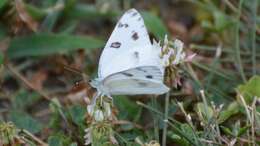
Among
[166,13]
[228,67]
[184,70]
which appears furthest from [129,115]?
[166,13]

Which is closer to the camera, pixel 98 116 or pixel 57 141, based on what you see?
pixel 98 116

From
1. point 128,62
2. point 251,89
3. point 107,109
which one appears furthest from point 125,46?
point 251,89

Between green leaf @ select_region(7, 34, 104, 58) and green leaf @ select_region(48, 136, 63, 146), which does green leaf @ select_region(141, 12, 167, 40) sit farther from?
green leaf @ select_region(48, 136, 63, 146)

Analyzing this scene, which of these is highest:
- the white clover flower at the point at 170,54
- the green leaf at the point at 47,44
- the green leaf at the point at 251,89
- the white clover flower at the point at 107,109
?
the white clover flower at the point at 170,54

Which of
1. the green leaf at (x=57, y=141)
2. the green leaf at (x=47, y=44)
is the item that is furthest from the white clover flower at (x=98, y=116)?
the green leaf at (x=47, y=44)

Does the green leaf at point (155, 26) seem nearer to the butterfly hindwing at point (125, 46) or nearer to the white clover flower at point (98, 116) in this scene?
the butterfly hindwing at point (125, 46)

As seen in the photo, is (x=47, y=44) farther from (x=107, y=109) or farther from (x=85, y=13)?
(x=107, y=109)
